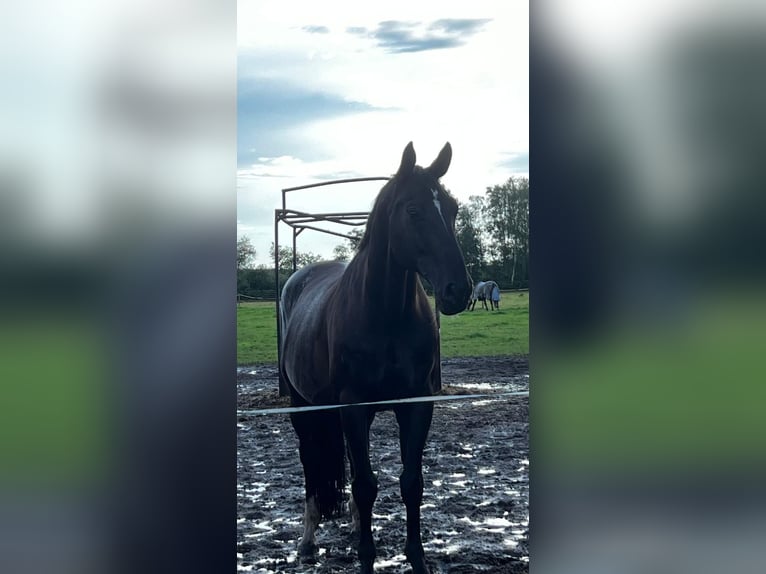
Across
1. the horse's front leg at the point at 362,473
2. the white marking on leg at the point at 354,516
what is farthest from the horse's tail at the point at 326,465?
the horse's front leg at the point at 362,473

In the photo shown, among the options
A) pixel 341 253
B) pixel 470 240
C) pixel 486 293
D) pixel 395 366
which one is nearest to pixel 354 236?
pixel 341 253

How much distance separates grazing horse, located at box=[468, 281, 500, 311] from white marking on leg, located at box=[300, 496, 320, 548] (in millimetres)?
1051

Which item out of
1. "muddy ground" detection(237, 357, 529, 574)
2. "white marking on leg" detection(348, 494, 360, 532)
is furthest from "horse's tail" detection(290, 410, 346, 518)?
"muddy ground" detection(237, 357, 529, 574)

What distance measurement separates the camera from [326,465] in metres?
2.78

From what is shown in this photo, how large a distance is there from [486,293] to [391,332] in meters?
0.52

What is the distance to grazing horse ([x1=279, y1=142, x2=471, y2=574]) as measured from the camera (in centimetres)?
215

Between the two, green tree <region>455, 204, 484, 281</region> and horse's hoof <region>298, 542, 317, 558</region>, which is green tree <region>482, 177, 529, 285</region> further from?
horse's hoof <region>298, 542, 317, 558</region>

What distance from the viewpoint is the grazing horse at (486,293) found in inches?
103

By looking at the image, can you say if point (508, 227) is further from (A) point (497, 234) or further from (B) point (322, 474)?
(B) point (322, 474)
